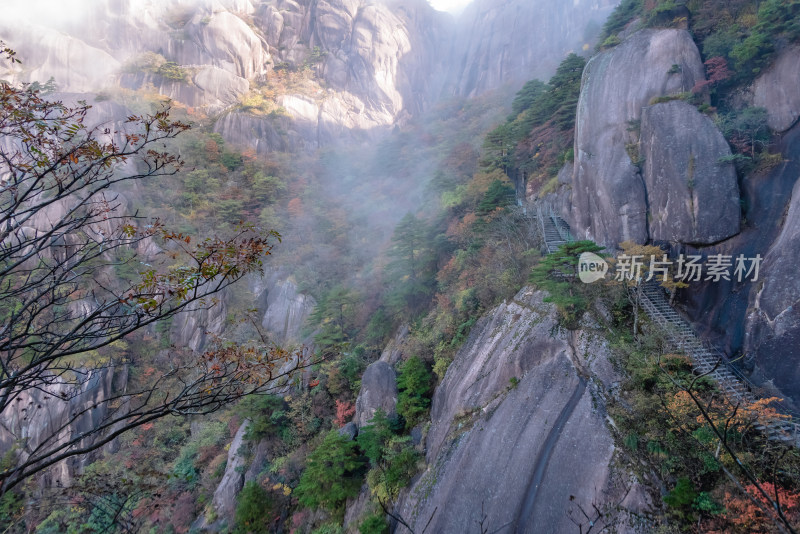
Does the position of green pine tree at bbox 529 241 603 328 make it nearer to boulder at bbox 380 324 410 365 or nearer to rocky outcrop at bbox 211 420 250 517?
boulder at bbox 380 324 410 365

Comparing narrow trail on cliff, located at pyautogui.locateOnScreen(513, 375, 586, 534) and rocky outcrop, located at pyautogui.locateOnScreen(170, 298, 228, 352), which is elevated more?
rocky outcrop, located at pyautogui.locateOnScreen(170, 298, 228, 352)

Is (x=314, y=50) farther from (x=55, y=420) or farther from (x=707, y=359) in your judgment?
(x=707, y=359)

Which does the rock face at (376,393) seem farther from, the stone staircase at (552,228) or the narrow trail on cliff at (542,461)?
the stone staircase at (552,228)

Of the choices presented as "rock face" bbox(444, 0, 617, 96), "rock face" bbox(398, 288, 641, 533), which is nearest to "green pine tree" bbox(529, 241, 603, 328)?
"rock face" bbox(398, 288, 641, 533)

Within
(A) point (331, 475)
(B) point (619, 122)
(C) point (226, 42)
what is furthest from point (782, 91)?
(C) point (226, 42)

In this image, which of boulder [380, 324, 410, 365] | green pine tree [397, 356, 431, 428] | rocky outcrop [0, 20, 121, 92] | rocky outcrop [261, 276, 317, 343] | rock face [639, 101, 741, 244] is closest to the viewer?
rock face [639, 101, 741, 244]

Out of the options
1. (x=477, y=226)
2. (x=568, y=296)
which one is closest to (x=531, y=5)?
(x=477, y=226)

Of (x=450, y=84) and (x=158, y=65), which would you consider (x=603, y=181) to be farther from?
(x=450, y=84)
